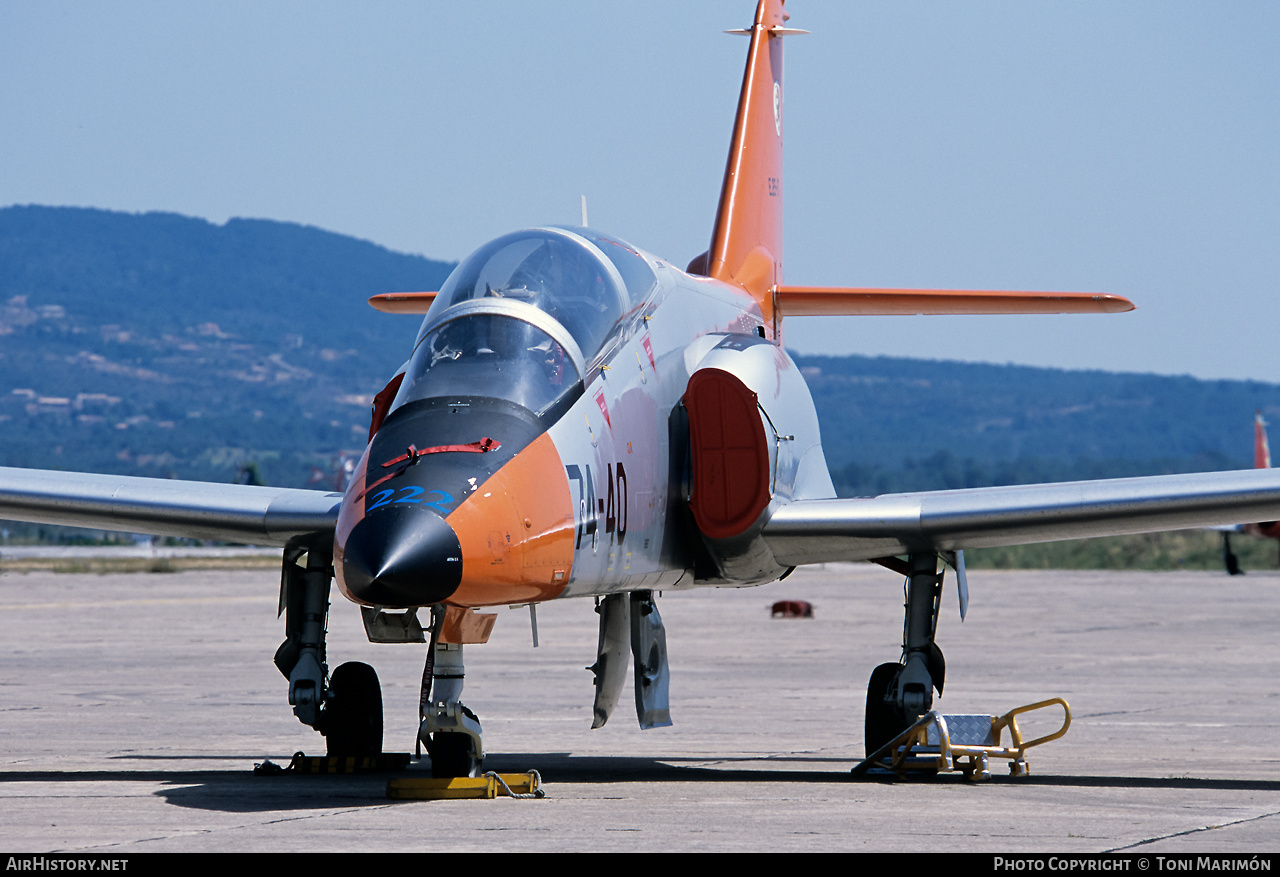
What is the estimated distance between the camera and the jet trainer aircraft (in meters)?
8.53

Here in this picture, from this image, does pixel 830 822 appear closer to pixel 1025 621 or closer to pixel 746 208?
pixel 746 208

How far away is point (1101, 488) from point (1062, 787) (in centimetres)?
227

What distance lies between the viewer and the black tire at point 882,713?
12023 mm

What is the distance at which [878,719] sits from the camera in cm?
1236

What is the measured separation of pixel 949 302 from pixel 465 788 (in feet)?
24.7

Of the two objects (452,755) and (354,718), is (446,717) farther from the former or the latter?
(354,718)

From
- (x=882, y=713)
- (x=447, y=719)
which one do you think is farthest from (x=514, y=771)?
(x=882, y=713)

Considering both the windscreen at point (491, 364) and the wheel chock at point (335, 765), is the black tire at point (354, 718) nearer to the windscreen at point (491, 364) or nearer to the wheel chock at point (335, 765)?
the wheel chock at point (335, 765)

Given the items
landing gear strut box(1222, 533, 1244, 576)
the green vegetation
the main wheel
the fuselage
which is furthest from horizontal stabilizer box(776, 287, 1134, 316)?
the green vegetation

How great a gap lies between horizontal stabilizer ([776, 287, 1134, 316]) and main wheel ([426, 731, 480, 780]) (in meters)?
7.12

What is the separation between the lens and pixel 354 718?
1219 centimetres

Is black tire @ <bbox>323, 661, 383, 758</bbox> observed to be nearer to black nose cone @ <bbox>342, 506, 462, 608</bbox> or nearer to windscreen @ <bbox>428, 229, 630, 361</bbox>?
windscreen @ <bbox>428, 229, 630, 361</bbox>
